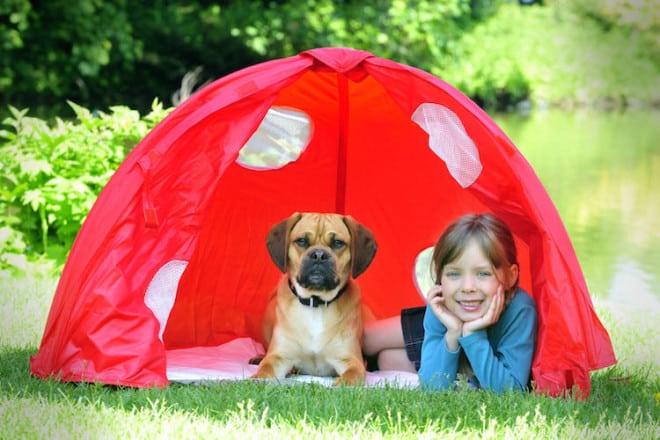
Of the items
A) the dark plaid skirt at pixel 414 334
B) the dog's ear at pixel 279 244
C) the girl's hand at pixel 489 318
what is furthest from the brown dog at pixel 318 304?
the girl's hand at pixel 489 318

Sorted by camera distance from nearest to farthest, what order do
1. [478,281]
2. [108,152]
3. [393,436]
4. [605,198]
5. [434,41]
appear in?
[393,436] < [478,281] < [108,152] < [605,198] < [434,41]

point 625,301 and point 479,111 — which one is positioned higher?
point 479,111

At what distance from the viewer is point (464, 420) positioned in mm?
3621

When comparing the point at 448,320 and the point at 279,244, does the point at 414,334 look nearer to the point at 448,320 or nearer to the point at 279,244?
the point at 448,320

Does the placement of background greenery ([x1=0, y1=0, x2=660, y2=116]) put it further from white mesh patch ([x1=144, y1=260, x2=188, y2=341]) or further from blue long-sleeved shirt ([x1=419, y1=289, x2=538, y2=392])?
blue long-sleeved shirt ([x1=419, y1=289, x2=538, y2=392])

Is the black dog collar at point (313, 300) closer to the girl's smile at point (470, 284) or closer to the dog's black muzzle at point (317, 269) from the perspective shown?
the dog's black muzzle at point (317, 269)

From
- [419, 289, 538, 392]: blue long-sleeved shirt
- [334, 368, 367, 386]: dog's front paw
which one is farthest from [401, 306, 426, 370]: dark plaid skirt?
[419, 289, 538, 392]: blue long-sleeved shirt

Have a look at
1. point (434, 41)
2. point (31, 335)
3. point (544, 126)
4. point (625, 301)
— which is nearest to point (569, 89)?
point (544, 126)

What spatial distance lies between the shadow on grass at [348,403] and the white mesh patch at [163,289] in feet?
1.13

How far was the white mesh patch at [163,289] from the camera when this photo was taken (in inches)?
165

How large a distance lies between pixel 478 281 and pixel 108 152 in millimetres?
3849

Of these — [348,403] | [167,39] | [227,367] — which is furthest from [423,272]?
[167,39]

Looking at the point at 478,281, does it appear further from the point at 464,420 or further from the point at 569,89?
the point at 569,89

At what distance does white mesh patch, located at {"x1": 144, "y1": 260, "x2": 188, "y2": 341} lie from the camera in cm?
418
